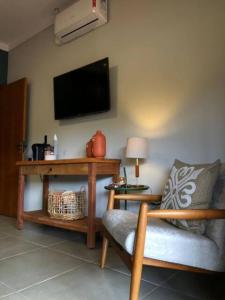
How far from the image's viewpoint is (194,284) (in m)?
1.55

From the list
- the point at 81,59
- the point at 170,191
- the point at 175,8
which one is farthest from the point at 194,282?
the point at 81,59

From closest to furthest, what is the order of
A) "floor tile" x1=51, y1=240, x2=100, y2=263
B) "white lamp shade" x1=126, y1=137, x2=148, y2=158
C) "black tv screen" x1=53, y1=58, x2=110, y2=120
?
"floor tile" x1=51, y1=240, x2=100, y2=263, "white lamp shade" x1=126, y1=137, x2=148, y2=158, "black tv screen" x1=53, y1=58, x2=110, y2=120

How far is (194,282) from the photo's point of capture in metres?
1.58

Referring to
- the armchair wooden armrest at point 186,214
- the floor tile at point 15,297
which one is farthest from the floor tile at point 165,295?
the floor tile at point 15,297

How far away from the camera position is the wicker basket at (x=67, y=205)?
246cm

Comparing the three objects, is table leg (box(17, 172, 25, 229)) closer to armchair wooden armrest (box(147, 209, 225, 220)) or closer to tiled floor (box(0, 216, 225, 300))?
tiled floor (box(0, 216, 225, 300))

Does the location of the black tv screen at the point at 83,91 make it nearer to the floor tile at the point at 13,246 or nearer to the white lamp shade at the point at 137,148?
the white lamp shade at the point at 137,148

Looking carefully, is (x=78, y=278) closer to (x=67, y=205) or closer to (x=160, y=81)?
(x=67, y=205)

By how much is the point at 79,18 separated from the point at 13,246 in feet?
7.72

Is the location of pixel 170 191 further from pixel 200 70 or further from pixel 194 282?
pixel 200 70

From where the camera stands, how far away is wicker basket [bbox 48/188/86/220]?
2.46 m

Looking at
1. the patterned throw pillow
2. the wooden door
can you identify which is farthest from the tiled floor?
the wooden door

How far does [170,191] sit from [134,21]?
1796 millimetres

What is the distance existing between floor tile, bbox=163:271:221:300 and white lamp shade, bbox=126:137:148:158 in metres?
0.91
